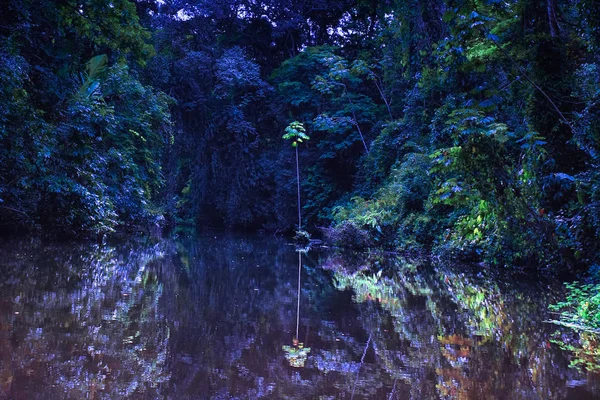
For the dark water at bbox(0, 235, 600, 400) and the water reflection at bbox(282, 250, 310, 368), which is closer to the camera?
the dark water at bbox(0, 235, 600, 400)

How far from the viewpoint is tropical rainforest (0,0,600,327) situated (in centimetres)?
659

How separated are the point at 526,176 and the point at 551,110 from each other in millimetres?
998

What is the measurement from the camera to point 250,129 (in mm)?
22391

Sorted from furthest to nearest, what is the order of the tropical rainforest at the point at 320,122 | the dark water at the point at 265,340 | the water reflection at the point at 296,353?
the tropical rainforest at the point at 320,122, the water reflection at the point at 296,353, the dark water at the point at 265,340

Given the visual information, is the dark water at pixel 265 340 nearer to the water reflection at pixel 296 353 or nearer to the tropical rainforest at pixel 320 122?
the water reflection at pixel 296 353

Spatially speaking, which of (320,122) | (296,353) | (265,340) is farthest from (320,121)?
(296,353)

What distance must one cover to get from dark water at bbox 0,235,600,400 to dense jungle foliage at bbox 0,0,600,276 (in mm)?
1845

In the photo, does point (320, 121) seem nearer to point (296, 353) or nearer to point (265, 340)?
point (265, 340)

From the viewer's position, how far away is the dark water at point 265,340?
98.0 inches

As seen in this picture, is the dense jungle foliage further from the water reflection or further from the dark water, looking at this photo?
the water reflection

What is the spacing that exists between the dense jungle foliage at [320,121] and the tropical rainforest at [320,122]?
0.16 ft

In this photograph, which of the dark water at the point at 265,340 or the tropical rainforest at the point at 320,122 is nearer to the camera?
the dark water at the point at 265,340

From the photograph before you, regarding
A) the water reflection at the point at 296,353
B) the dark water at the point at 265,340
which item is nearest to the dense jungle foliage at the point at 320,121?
the dark water at the point at 265,340

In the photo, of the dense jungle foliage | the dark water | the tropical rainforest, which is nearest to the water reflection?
the dark water
